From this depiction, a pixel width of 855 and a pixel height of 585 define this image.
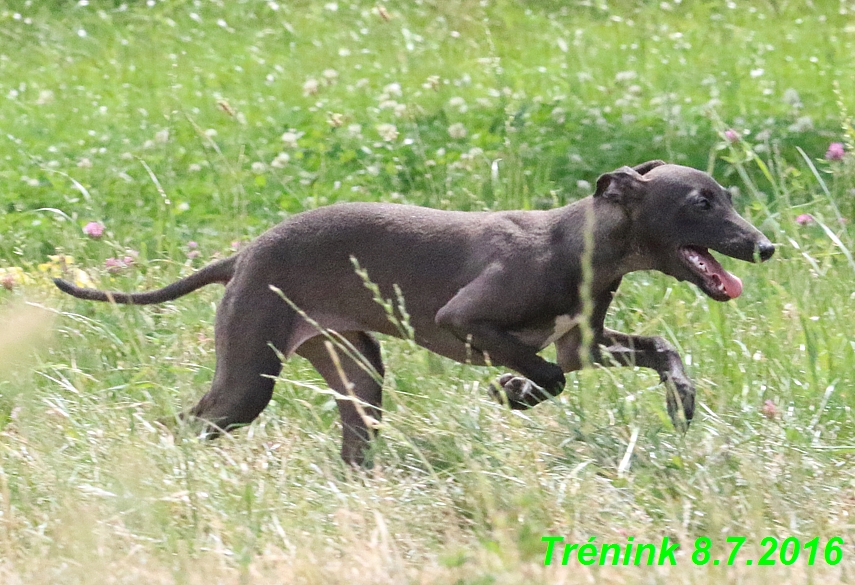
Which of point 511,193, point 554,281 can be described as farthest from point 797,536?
point 511,193

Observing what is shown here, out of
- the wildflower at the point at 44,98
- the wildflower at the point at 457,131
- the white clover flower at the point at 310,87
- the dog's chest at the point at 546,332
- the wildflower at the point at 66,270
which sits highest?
the dog's chest at the point at 546,332

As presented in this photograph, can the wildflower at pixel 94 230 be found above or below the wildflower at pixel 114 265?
above

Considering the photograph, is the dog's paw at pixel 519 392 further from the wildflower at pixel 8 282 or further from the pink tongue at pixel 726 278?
the wildflower at pixel 8 282

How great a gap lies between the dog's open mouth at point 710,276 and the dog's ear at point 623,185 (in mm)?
233

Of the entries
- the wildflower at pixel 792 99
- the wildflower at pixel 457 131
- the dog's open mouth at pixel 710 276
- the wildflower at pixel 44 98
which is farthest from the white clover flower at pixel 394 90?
the dog's open mouth at pixel 710 276

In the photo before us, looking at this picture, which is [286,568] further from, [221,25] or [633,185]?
[221,25]

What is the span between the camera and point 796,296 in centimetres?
521

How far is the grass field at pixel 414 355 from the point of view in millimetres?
3773

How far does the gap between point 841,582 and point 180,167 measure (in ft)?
18.9

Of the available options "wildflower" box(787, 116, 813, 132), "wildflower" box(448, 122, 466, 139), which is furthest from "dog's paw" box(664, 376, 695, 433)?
"wildflower" box(787, 116, 813, 132)

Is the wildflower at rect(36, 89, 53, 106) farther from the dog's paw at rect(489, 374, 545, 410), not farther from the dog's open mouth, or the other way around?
the dog's open mouth

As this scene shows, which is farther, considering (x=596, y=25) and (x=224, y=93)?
(x=596, y=25)

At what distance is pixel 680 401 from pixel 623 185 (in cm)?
71

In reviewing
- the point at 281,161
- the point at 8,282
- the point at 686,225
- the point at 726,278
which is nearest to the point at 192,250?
the point at 8,282
